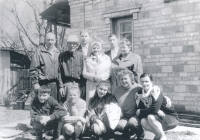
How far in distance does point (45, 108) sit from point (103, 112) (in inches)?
35.7

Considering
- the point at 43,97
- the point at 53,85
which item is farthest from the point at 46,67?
the point at 43,97

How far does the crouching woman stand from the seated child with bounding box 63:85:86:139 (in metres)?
0.86

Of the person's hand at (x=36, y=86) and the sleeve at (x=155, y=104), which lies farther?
the person's hand at (x=36, y=86)

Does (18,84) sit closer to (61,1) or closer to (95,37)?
(61,1)

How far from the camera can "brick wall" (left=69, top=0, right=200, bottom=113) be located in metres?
5.58

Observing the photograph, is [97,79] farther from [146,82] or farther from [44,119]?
[44,119]

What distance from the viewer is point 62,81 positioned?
4.45 metres

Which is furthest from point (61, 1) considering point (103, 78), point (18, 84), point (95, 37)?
point (103, 78)

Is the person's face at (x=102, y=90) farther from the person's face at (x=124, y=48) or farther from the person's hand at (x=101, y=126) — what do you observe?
the person's face at (x=124, y=48)

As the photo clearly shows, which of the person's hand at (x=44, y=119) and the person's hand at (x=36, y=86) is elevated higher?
the person's hand at (x=36, y=86)

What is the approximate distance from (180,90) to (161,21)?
5.60 feet

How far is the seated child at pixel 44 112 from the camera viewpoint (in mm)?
3826

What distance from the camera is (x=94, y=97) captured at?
398cm

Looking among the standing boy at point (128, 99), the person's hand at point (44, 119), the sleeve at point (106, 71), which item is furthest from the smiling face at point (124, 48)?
the person's hand at point (44, 119)
